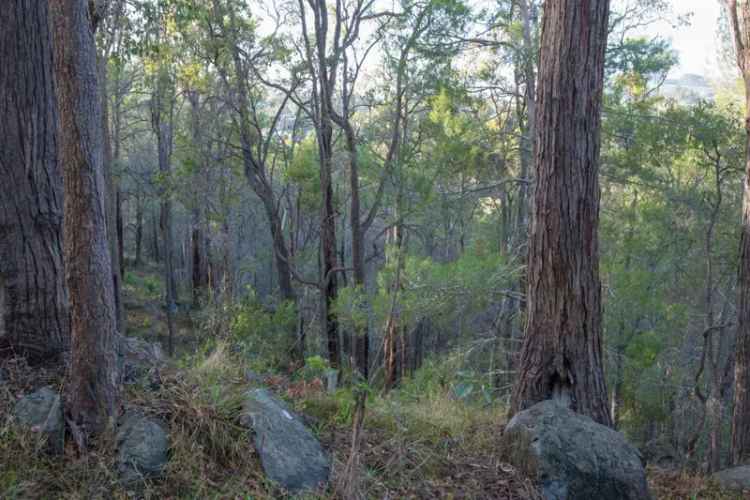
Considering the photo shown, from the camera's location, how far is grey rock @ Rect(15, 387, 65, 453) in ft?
12.2

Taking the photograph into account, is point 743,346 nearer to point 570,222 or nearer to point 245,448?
point 570,222

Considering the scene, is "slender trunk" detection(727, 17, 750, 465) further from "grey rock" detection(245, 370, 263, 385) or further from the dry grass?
"grey rock" detection(245, 370, 263, 385)

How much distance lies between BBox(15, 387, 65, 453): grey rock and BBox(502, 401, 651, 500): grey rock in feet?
9.88

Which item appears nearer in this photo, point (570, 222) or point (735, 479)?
point (570, 222)

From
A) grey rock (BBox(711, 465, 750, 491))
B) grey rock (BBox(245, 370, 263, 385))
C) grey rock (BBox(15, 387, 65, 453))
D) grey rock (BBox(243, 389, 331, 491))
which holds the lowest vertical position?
grey rock (BBox(711, 465, 750, 491))

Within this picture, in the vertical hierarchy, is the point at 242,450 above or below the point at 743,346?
above

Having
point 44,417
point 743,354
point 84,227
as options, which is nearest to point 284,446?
point 44,417

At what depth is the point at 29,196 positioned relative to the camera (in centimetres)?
446

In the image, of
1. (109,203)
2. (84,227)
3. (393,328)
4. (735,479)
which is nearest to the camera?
(84,227)

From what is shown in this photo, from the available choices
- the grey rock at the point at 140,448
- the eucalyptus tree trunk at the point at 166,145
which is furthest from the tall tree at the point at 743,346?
the eucalyptus tree trunk at the point at 166,145

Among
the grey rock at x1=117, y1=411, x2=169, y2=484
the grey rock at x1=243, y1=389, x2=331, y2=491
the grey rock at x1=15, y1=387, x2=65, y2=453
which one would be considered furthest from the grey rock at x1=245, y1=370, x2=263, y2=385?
the grey rock at x1=15, y1=387, x2=65, y2=453

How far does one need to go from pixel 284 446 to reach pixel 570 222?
3011 mm

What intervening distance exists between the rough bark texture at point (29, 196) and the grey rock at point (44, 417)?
0.62 m

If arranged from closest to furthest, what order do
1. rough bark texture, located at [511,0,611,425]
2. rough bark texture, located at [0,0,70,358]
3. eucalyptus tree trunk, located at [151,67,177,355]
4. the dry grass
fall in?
the dry grass, rough bark texture, located at [0,0,70,358], rough bark texture, located at [511,0,611,425], eucalyptus tree trunk, located at [151,67,177,355]
